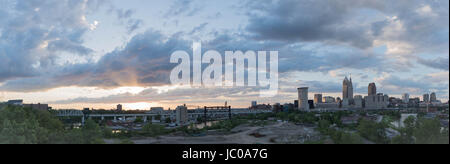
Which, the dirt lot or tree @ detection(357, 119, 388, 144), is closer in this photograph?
tree @ detection(357, 119, 388, 144)

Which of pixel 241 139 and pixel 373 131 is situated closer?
pixel 373 131

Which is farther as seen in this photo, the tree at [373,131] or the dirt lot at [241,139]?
the dirt lot at [241,139]

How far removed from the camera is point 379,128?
189 feet

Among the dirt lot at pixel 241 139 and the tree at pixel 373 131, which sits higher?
the tree at pixel 373 131

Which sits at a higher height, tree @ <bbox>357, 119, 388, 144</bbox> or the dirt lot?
tree @ <bbox>357, 119, 388, 144</bbox>

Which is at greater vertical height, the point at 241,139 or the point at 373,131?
the point at 373,131
